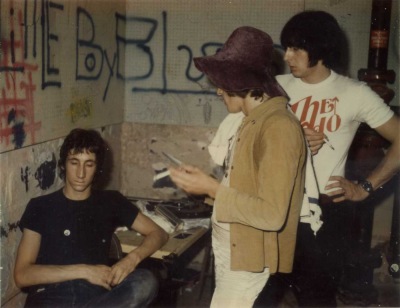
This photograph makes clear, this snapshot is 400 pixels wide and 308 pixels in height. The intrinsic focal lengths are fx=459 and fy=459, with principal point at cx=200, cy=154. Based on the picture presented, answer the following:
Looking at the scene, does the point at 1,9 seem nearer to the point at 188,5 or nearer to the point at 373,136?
the point at 188,5

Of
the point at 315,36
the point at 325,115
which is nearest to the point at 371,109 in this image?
the point at 325,115

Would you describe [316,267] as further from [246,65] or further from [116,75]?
[116,75]

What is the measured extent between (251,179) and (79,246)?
1.22 m

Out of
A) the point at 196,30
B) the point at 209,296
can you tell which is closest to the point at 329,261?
the point at 209,296

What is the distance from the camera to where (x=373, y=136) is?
3812mm

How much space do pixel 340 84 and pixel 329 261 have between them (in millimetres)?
1000

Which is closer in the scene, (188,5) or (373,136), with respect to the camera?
(373,136)

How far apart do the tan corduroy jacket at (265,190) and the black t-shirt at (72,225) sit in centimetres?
105

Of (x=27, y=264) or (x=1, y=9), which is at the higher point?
(x=1, y=9)

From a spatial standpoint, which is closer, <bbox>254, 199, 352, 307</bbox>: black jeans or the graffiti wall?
<bbox>254, 199, 352, 307</bbox>: black jeans

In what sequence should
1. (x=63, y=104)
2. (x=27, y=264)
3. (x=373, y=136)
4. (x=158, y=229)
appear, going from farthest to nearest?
(x=373, y=136), (x=63, y=104), (x=158, y=229), (x=27, y=264)

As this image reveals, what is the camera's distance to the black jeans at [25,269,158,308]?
95.9 inches

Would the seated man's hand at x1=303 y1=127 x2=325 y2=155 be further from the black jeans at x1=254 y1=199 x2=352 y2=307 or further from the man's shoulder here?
the man's shoulder

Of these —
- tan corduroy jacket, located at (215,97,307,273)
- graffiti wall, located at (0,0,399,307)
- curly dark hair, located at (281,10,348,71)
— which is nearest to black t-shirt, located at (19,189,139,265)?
graffiti wall, located at (0,0,399,307)
